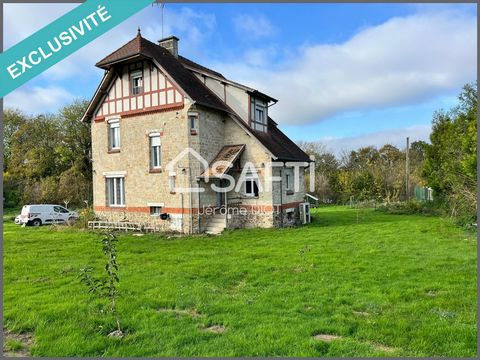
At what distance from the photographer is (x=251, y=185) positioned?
17.9 meters

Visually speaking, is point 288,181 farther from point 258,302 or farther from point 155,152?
point 258,302

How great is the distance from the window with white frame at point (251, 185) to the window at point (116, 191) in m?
6.76

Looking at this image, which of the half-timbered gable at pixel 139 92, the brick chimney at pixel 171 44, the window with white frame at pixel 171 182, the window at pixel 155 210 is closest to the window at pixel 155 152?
the window with white frame at pixel 171 182

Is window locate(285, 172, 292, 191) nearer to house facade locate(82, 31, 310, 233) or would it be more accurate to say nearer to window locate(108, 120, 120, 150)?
house facade locate(82, 31, 310, 233)

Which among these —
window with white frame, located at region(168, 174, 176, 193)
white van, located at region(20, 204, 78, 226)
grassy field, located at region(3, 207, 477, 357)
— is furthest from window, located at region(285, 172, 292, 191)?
white van, located at region(20, 204, 78, 226)

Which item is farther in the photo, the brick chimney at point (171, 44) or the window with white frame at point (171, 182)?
the brick chimney at point (171, 44)

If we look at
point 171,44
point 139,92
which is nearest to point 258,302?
point 139,92

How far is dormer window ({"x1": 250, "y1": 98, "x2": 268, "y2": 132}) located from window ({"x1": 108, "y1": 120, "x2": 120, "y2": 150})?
7.30 m

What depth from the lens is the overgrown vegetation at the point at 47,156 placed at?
1266 inches

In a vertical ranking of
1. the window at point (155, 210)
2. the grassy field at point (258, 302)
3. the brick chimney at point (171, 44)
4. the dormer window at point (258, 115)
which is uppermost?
the brick chimney at point (171, 44)

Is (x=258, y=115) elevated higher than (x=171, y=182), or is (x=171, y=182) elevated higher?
(x=258, y=115)

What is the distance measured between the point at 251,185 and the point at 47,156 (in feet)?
85.0

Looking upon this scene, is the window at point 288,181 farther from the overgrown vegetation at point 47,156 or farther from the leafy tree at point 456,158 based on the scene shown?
the overgrown vegetation at point 47,156

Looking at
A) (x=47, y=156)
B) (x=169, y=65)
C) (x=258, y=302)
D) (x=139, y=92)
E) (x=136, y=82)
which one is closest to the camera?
(x=258, y=302)
